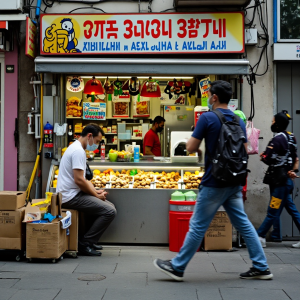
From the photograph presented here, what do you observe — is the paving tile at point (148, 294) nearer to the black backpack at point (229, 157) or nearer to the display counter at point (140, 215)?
the black backpack at point (229, 157)

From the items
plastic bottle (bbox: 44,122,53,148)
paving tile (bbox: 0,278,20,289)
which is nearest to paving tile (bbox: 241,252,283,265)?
paving tile (bbox: 0,278,20,289)

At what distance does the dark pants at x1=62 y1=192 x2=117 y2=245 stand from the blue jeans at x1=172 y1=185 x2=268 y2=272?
6.36 feet

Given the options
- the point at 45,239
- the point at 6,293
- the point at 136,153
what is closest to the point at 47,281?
the point at 6,293

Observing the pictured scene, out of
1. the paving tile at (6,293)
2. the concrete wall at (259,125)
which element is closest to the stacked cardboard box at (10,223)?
the paving tile at (6,293)

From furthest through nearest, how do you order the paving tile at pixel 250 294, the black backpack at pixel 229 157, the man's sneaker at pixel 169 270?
the man's sneaker at pixel 169 270 < the black backpack at pixel 229 157 < the paving tile at pixel 250 294

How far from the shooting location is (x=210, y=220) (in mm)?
5062

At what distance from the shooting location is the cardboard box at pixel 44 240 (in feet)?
20.1

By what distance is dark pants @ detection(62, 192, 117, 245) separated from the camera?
6.71m

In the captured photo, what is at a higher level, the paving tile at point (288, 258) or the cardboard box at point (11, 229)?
the cardboard box at point (11, 229)

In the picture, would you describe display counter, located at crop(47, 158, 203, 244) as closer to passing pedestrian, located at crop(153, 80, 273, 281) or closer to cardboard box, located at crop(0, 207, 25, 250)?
cardboard box, located at crop(0, 207, 25, 250)

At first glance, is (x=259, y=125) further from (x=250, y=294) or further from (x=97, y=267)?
(x=250, y=294)

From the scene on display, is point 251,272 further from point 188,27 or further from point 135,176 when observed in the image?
point 188,27

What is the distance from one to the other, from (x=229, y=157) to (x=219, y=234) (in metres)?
2.55

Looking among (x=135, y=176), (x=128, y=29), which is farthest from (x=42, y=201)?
(x=128, y=29)
